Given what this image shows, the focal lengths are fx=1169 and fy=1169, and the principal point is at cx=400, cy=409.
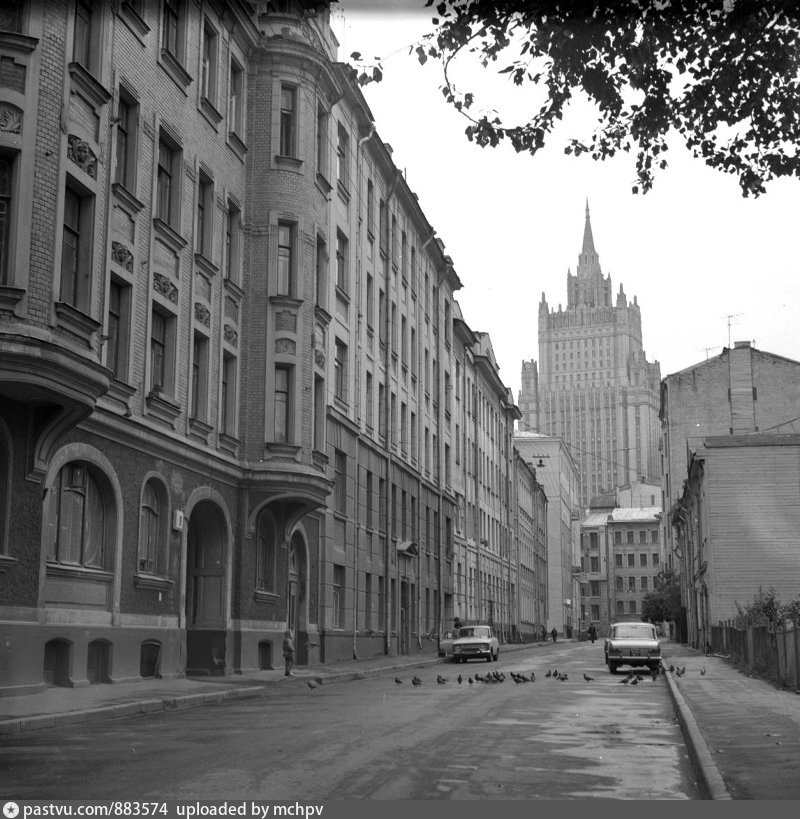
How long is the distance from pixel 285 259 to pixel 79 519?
11.8 m

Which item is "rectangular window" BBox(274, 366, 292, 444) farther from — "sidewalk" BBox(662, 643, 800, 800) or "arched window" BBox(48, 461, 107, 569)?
"sidewalk" BBox(662, 643, 800, 800)

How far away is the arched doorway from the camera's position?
27922mm

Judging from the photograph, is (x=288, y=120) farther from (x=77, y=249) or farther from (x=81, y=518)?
(x=81, y=518)

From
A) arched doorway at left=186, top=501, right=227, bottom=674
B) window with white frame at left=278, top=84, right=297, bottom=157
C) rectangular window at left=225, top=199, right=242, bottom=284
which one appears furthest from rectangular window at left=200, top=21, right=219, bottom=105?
arched doorway at left=186, top=501, right=227, bottom=674

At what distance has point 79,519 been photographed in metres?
22.1

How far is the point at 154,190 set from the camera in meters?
25.5

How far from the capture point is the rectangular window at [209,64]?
94.7 ft

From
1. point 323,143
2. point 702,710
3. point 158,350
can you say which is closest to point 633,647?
point 702,710

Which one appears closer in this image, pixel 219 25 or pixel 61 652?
pixel 61 652

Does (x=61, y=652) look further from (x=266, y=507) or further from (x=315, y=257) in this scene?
(x=315, y=257)

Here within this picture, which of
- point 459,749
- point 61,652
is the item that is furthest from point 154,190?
point 459,749

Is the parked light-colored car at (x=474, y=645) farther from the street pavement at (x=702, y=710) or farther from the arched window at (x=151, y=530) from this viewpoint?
the arched window at (x=151, y=530)

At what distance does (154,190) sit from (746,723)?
1654 centimetres

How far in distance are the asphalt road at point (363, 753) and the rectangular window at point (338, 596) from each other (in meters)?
17.0
